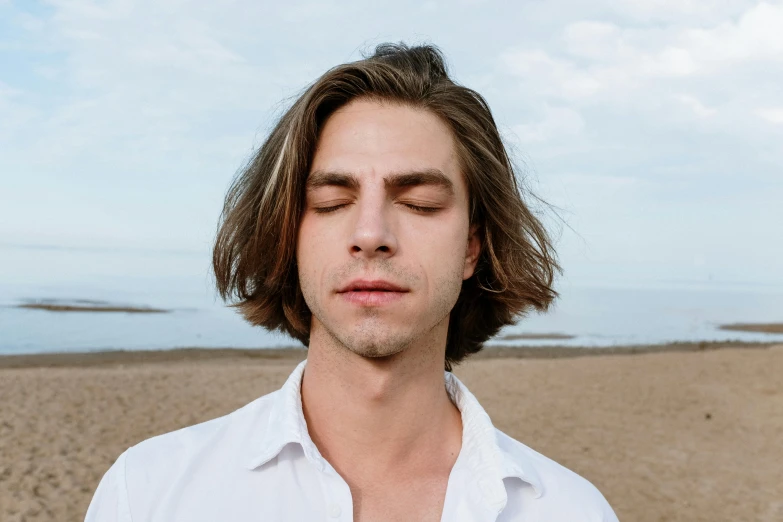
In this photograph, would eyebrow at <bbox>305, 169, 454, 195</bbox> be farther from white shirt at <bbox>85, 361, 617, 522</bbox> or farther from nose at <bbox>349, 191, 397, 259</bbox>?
white shirt at <bbox>85, 361, 617, 522</bbox>

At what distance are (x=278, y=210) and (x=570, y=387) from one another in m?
16.0

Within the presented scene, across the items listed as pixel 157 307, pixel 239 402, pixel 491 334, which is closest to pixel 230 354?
pixel 239 402

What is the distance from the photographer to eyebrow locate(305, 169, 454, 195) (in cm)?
241

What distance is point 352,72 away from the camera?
2.77 meters

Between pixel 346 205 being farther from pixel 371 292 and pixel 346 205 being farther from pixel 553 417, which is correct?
pixel 553 417

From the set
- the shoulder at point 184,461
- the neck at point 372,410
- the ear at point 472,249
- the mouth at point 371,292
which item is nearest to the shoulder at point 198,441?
the shoulder at point 184,461

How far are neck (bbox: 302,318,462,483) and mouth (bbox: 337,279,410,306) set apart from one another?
0.21 meters

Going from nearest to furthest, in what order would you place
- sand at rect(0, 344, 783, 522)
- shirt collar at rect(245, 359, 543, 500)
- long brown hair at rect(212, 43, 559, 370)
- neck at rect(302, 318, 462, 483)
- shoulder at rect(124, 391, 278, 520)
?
shoulder at rect(124, 391, 278, 520) → shirt collar at rect(245, 359, 543, 500) → neck at rect(302, 318, 462, 483) → long brown hair at rect(212, 43, 559, 370) → sand at rect(0, 344, 783, 522)

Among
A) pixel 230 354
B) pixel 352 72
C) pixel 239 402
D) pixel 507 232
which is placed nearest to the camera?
pixel 352 72

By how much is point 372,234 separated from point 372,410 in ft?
2.05

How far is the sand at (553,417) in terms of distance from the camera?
9.43 metres

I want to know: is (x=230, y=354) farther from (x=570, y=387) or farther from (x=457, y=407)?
(x=457, y=407)

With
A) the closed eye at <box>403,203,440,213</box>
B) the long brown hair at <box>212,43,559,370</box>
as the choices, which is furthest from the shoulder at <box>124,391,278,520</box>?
the closed eye at <box>403,203,440,213</box>

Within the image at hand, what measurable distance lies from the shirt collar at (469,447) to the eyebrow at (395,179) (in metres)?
0.72
